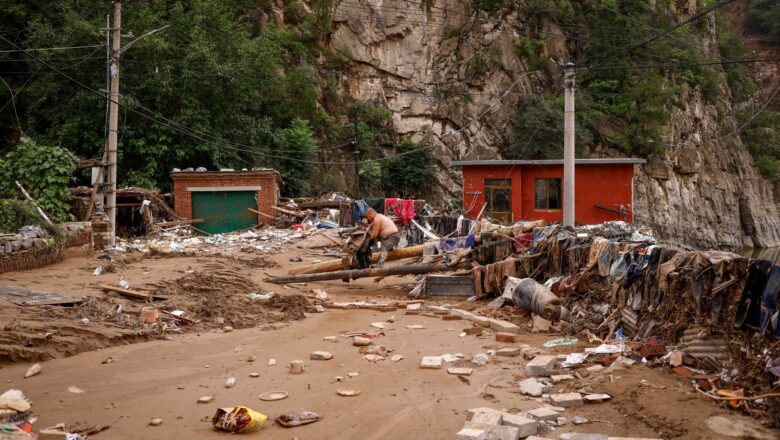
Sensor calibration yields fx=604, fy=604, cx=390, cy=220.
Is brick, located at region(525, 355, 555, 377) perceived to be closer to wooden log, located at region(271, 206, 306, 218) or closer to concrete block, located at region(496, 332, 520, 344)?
concrete block, located at region(496, 332, 520, 344)

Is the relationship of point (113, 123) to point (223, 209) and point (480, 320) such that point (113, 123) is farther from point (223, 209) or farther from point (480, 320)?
point (480, 320)

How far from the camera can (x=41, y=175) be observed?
60.3 ft

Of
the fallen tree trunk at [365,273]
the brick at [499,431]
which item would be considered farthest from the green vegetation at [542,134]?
the brick at [499,431]

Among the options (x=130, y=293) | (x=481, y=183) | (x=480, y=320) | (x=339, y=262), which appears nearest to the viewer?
(x=480, y=320)

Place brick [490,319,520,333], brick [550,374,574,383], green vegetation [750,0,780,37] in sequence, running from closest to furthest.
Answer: brick [550,374,574,383]
brick [490,319,520,333]
green vegetation [750,0,780,37]

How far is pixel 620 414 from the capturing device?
5445 mm

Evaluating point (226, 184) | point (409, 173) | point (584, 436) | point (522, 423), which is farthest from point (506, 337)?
point (409, 173)

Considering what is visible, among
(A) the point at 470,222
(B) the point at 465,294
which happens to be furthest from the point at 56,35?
(B) the point at 465,294

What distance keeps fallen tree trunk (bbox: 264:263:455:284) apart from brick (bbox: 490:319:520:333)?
3709mm

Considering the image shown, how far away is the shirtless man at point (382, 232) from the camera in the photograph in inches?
540

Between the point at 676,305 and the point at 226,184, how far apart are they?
22.6 m

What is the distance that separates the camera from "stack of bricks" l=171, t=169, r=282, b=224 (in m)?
26.6

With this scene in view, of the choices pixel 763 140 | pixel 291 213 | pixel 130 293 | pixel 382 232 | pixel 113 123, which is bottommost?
pixel 130 293

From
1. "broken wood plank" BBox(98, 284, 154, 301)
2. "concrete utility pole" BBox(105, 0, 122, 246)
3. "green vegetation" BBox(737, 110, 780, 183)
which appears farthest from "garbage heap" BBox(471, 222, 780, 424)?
"green vegetation" BBox(737, 110, 780, 183)
